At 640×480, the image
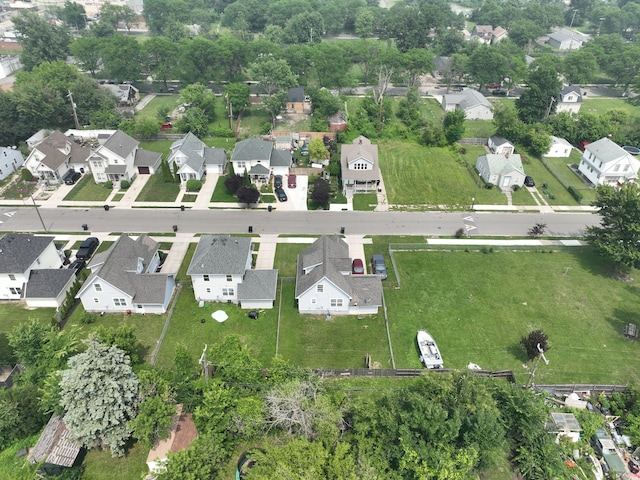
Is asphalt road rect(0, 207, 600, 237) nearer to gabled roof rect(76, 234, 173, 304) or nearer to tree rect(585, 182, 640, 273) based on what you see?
tree rect(585, 182, 640, 273)

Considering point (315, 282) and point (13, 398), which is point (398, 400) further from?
point (13, 398)

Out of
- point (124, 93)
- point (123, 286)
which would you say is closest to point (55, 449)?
point (123, 286)

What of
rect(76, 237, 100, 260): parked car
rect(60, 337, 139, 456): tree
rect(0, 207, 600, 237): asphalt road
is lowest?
rect(0, 207, 600, 237): asphalt road

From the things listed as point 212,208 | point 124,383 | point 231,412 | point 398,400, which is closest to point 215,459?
point 231,412

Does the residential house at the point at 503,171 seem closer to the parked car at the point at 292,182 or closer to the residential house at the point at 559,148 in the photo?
the residential house at the point at 559,148

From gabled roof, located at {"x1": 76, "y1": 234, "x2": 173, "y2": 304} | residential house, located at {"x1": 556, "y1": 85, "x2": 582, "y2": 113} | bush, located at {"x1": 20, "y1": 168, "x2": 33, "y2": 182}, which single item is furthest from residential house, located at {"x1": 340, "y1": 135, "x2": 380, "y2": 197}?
residential house, located at {"x1": 556, "y1": 85, "x2": 582, "y2": 113}

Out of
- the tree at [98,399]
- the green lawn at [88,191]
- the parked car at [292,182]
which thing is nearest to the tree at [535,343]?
the tree at [98,399]

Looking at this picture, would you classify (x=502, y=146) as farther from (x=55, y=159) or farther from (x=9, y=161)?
(x=9, y=161)
